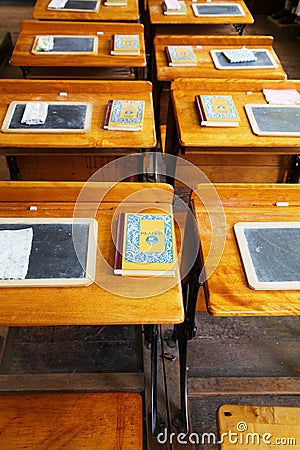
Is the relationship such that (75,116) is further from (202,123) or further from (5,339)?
(5,339)

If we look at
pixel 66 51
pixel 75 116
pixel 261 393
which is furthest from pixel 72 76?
pixel 261 393

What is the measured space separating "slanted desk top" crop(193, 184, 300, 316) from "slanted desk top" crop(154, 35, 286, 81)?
1.29 meters

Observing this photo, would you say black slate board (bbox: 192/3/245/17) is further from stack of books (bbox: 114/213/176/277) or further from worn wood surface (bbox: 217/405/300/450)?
worn wood surface (bbox: 217/405/300/450)

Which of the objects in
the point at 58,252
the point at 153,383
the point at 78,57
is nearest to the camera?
the point at 58,252

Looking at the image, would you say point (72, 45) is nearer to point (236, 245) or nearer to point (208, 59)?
point (208, 59)

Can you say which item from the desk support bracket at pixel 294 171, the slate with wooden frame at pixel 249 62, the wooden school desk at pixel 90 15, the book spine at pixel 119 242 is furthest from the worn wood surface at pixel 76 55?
the book spine at pixel 119 242

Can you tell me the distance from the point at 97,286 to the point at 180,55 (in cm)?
199

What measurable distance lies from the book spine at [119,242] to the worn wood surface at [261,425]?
53 centimetres

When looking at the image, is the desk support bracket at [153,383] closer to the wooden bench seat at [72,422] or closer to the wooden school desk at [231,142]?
the wooden bench seat at [72,422]

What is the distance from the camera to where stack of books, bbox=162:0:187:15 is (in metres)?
3.54

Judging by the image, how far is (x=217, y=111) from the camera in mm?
2289

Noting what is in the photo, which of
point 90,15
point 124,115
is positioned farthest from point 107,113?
point 90,15

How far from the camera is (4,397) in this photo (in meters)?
1.46

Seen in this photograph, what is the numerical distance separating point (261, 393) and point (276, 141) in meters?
1.12
